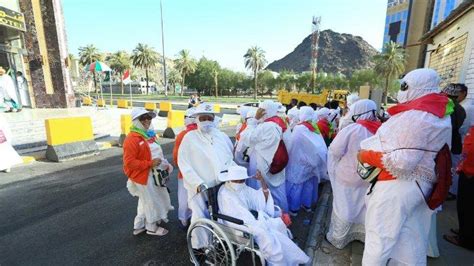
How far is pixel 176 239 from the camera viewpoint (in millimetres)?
3527

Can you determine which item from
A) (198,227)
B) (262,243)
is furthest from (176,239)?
(262,243)

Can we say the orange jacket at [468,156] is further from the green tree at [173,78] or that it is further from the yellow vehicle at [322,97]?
the green tree at [173,78]

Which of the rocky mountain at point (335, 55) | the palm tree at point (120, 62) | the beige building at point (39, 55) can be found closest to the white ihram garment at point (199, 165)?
the beige building at point (39, 55)

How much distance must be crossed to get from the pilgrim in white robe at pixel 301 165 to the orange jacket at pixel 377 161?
6.23 feet

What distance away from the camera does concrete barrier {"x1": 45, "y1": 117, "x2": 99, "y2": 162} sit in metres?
6.95

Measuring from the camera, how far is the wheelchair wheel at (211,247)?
2.49 meters

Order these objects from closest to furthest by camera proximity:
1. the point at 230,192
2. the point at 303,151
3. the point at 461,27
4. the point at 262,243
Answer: the point at 262,243, the point at 230,192, the point at 303,151, the point at 461,27

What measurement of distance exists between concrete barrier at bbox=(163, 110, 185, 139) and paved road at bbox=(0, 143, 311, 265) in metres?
4.87

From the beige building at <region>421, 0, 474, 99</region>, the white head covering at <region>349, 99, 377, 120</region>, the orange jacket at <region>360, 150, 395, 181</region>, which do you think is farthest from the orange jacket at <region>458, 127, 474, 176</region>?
the beige building at <region>421, 0, 474, 99</region>

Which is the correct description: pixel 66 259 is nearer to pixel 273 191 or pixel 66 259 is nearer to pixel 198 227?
pixel 198 227

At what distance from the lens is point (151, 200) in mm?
3438

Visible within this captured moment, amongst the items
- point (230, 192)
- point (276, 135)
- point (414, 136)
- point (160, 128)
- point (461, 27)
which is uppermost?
point (461, 27)

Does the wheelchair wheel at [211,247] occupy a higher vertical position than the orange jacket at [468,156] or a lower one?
lower

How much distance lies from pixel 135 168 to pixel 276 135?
195 centimetres
